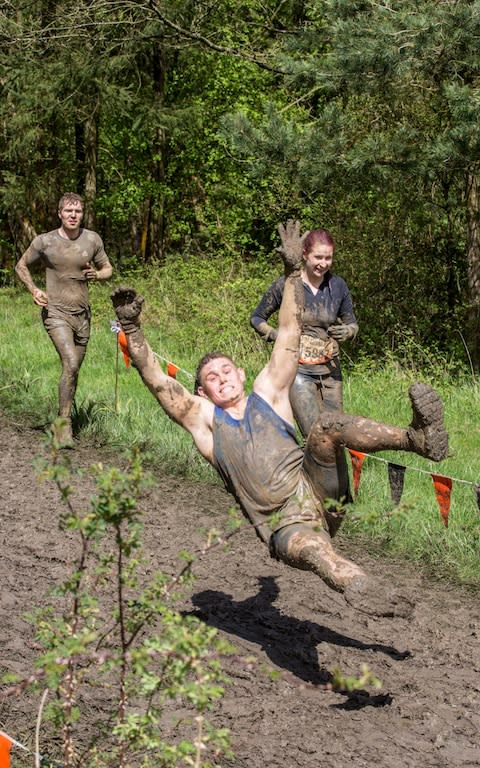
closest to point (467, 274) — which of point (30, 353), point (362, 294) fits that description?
point (362, 294)

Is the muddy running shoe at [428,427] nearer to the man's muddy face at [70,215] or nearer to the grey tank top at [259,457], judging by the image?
the grey tank top at [259,457]

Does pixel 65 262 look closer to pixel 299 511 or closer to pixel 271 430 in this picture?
pixel 271 430

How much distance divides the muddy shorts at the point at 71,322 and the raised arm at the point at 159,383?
186 inches

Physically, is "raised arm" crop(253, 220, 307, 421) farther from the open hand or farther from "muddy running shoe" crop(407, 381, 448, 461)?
the open hand

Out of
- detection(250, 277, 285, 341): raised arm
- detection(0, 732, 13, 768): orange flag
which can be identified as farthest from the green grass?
detection(250, 277, 285, 341): raised arm

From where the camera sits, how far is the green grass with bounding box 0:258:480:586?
7727 millimetres

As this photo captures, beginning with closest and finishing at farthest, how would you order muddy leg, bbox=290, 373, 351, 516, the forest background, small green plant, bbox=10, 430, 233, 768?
1. small green plant, bbox=10, 430, 233, 768
2. muddy leg, bbox=290, 373, 351, 516
3. the forest background

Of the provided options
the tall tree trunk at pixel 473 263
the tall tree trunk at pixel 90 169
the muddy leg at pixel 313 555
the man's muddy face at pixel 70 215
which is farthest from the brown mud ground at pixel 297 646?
the tall tree trunk at pixel 90 169

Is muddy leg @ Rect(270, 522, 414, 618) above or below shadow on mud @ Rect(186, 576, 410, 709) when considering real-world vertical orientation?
above

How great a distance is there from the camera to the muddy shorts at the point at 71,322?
32.9ft

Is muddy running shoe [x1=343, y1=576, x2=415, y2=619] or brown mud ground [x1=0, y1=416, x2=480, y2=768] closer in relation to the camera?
muddy running shoe [x1=343, y1=576, x2=415, y2=619]

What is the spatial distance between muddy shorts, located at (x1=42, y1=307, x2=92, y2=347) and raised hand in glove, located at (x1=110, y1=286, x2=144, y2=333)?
15.9ft

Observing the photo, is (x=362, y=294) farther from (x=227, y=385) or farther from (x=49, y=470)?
(x=49, y=470)

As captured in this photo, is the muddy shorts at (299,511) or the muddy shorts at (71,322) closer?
the muddy shorts at (299,511)
